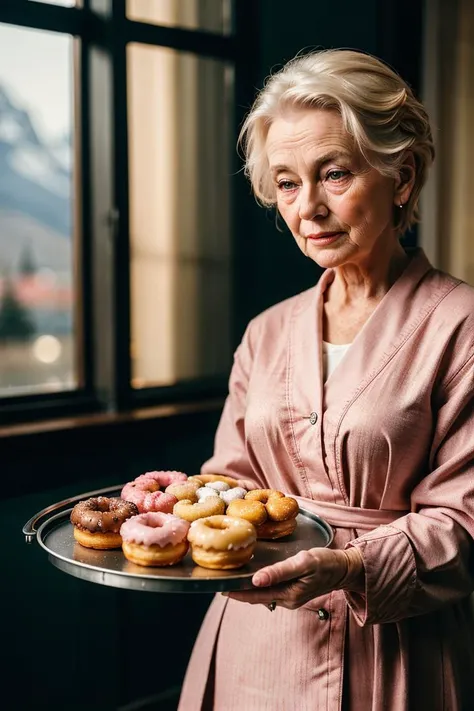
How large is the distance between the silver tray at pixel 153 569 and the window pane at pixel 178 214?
1.32 meters

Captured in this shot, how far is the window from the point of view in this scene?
2504 millimetres

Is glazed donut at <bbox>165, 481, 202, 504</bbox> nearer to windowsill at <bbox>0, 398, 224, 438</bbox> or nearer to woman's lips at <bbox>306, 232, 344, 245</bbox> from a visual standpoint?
woman's lips at <bbox>306, 232, 344, 245</bbox>

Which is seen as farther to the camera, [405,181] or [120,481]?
[120,481]

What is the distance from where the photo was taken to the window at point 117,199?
250cm

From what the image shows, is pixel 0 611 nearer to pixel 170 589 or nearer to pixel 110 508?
pixel 110 508

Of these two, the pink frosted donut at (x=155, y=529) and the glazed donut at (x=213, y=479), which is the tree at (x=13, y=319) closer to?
the glazed donut at (x=213, y=479)

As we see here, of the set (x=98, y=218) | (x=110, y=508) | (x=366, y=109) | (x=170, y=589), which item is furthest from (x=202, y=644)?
(x=98, y=218)

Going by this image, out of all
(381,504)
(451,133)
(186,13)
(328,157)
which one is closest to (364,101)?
(328,157)

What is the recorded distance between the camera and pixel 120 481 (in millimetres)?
2553

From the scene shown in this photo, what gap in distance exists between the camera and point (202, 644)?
1.63 m

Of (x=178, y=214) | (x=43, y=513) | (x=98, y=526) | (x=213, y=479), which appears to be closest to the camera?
(x=98, y=526)

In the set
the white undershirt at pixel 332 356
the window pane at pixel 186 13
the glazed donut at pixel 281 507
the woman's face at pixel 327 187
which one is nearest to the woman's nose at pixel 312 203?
the woman's face at pixel 327 187

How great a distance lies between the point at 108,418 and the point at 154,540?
1336 mm

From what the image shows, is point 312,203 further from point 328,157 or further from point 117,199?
point 117,199
